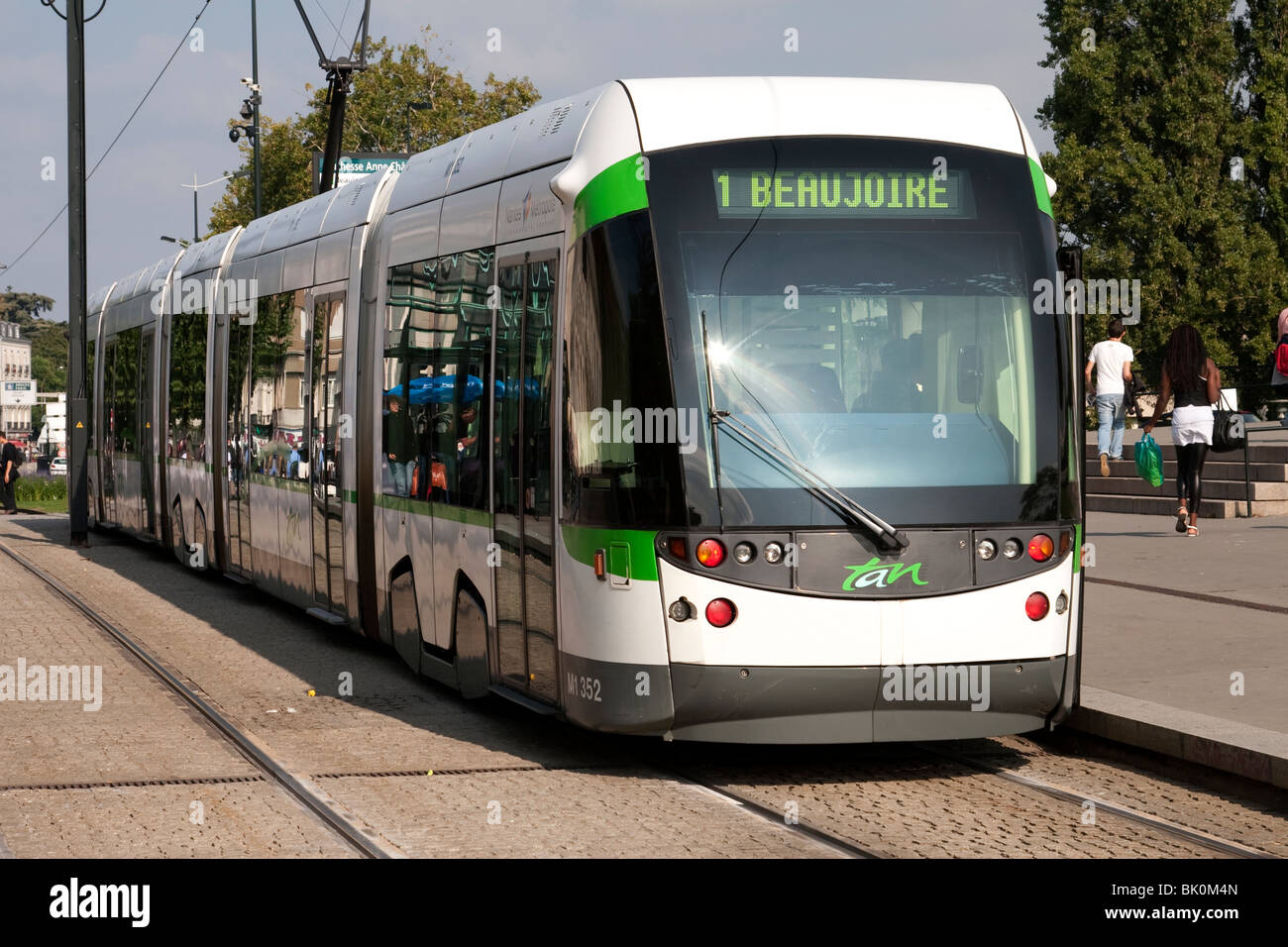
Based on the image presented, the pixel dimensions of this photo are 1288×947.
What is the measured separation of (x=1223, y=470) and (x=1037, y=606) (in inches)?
A: 483

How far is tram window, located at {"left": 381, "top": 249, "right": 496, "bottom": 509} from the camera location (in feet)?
30.8

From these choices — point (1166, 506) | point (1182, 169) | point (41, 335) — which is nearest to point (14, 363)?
point (41, 335)

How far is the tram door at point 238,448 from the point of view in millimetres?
15594

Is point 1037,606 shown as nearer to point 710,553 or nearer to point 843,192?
point 710,553

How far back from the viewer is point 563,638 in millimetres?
8062

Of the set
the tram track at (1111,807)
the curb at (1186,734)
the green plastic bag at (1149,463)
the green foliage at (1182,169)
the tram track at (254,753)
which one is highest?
the green foliage at (1182,169)

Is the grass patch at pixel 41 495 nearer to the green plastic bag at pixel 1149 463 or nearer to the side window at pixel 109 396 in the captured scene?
the side window at pixel 109 396

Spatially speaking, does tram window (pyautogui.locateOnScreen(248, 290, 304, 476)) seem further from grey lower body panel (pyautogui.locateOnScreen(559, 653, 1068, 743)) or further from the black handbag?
the black handbag

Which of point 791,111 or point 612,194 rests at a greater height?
point 791,111

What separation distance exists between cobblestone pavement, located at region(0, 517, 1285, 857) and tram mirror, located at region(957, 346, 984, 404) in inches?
65.9

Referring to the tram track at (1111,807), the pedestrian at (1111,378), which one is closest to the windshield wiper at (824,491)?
the tram track at (1111,807)

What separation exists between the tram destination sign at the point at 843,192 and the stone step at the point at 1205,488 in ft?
38.1

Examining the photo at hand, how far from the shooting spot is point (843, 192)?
7.89 metres

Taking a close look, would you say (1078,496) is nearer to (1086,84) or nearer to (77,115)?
(77,115)
